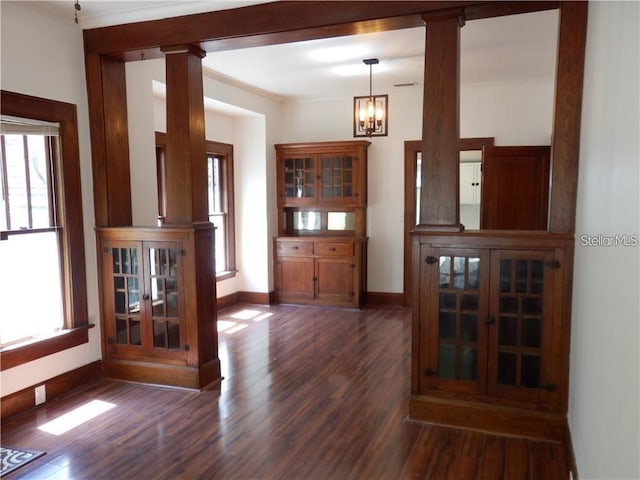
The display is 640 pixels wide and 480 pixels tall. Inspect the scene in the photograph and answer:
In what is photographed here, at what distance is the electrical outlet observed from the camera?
128 inches

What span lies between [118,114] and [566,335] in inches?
140

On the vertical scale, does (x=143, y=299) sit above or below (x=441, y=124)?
below

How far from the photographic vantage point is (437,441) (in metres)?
2.76

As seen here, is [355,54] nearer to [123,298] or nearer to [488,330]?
[488,330]

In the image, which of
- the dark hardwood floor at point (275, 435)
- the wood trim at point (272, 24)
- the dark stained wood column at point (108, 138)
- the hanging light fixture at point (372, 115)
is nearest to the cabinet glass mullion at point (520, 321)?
the dark hardwood floor at point (275, 435)

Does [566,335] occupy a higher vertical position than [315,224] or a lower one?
lower

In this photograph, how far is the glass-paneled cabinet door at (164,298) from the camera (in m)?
3.50

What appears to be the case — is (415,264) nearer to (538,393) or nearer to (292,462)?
(538,393)

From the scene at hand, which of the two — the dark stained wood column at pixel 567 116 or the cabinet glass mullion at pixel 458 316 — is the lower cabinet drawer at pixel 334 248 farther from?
the dark stained wood column at pixel 567 116

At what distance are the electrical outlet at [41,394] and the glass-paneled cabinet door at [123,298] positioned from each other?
56 cm

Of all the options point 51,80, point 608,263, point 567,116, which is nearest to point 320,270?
point 51,80

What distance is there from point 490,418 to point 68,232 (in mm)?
3191

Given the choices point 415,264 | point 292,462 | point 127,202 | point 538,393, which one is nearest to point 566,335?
point 538,393

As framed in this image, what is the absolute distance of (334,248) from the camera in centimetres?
610
